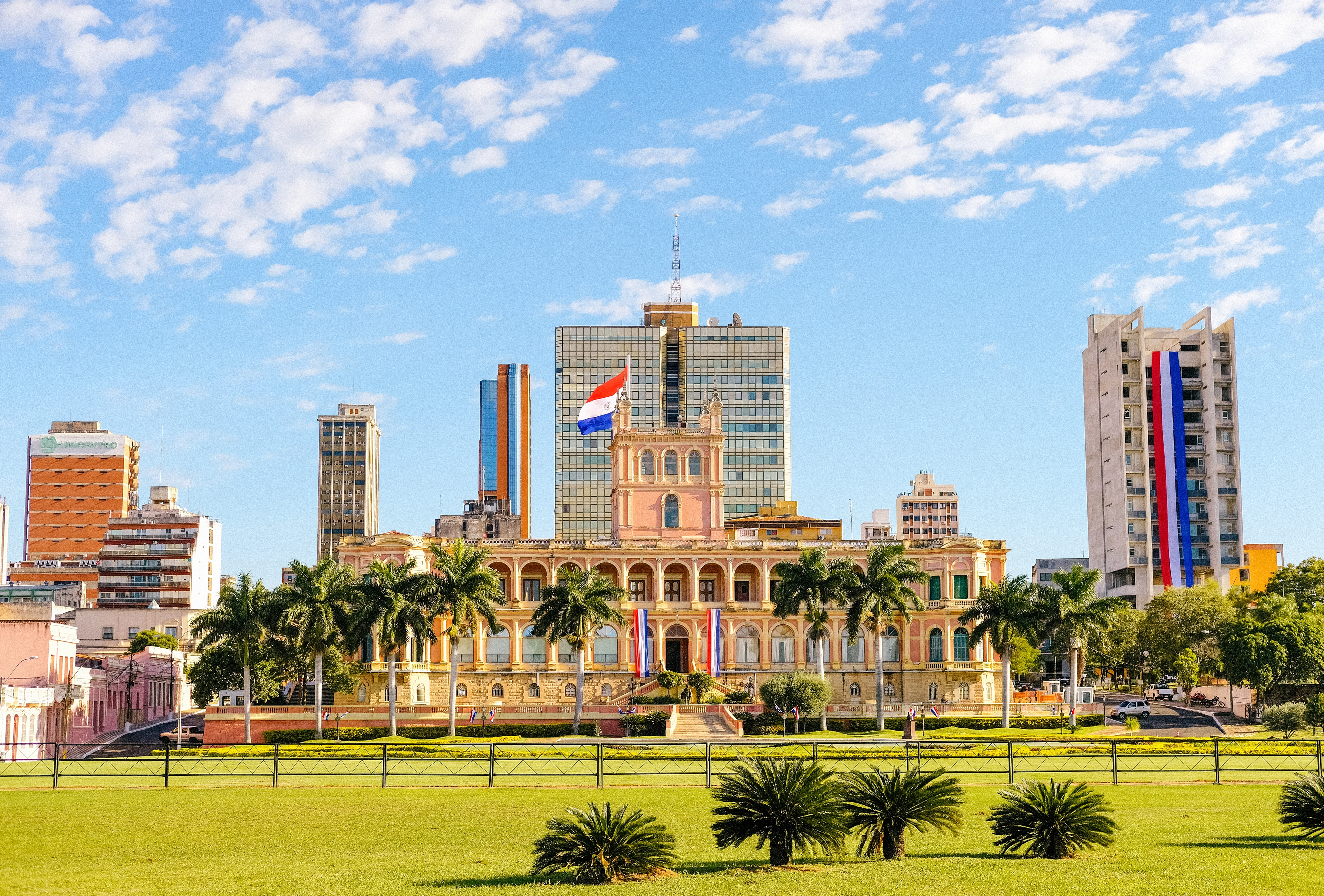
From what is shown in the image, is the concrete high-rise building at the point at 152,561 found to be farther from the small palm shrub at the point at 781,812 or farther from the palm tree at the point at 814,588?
the small palm shrub at the point at 781,812

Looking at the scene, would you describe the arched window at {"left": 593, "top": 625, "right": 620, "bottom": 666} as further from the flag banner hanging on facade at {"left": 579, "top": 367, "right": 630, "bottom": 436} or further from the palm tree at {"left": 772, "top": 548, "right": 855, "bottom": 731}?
the palm tree at {"left": 772, "top": 548, "right": 855, "bottom": 731}

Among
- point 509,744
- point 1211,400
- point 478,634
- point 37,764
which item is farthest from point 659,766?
point 1211,400

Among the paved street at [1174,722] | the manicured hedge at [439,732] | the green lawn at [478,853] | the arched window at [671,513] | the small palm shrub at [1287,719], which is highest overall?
the arched window at [671,513]

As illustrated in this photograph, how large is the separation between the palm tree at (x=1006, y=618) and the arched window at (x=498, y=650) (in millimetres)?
34818

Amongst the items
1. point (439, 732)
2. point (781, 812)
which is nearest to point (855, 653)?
point (439, 732)

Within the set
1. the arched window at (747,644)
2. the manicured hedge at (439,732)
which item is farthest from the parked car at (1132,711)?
the manicured hedge at (439,732)

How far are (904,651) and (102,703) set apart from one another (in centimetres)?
6161

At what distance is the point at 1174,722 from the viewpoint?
326ft

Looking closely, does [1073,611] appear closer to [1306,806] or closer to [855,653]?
[855,653]

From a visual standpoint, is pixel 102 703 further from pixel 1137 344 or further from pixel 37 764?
pixel 1137 344

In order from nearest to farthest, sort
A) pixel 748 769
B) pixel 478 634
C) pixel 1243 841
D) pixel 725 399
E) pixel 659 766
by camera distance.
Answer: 1. pixel 748 769
2. pixel 1243 841
3. pixel 659 766
4. pixel 478 634
5. pixel 725 399

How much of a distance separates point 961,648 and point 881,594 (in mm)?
17283

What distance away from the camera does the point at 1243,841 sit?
27.3 meters

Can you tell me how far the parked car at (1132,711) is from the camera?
99.2m
